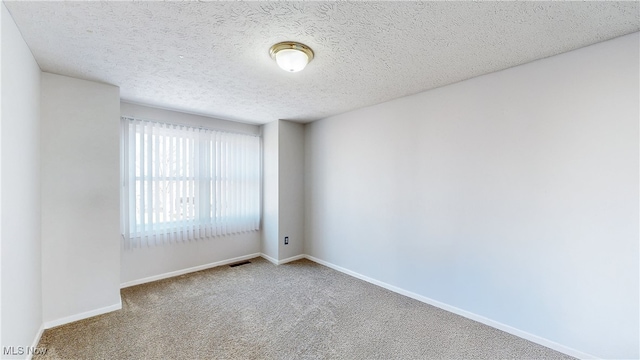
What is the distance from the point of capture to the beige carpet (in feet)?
6.72

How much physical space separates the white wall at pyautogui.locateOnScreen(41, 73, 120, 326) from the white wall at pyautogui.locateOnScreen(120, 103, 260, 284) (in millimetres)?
674

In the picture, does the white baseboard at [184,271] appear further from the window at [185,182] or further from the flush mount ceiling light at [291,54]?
the flush mount ceiling light at [291,54]

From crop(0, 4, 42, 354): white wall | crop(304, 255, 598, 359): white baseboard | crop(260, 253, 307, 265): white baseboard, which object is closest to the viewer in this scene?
crop(0, 4, 42, 354): white wall

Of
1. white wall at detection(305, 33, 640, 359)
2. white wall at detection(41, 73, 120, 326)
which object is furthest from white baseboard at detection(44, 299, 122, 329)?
white wall at detection(305, 33, 640, 359)

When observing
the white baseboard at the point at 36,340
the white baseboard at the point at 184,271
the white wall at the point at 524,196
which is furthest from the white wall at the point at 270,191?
the white baseboard at the point at 36,340

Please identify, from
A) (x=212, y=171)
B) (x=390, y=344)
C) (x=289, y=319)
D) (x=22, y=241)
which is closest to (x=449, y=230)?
(x=390, y=344)

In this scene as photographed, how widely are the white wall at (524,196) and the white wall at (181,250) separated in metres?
2.14

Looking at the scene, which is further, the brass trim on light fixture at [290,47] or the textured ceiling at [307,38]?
the brass trim on light fixture at [290,47]

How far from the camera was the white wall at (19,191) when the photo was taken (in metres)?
1.52

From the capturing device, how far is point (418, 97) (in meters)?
2.96

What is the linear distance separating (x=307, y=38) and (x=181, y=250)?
3353mm

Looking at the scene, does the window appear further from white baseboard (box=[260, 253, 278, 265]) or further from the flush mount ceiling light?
the flush mount ceiling light

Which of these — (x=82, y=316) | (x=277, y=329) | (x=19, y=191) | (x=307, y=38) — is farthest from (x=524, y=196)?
(x=82, y=316)

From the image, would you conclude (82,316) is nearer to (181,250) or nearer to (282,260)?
(181,250)
